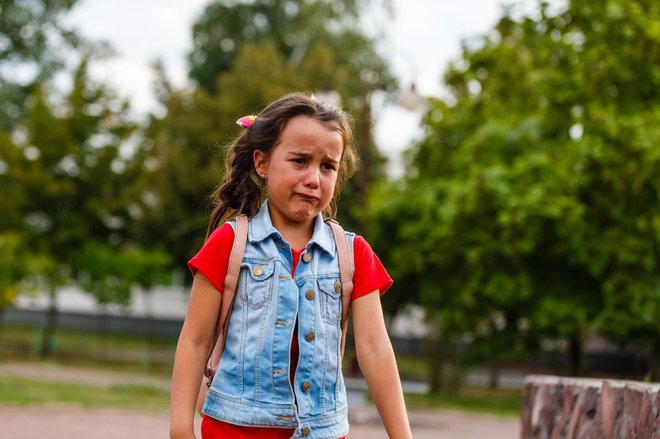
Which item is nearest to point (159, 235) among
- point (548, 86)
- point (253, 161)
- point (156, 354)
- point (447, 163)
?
point (156, 354)

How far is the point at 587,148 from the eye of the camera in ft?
61.3

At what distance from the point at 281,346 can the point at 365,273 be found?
341mm

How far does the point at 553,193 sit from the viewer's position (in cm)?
1853

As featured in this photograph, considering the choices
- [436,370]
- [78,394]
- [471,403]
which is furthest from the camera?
[436,370]

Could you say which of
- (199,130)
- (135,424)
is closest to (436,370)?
(199,130)

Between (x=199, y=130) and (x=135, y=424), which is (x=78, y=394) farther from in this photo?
(x=199, y=130)

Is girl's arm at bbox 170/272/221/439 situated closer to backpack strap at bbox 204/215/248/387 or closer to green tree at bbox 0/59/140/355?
backpack strap at bbox 204/215/248/387

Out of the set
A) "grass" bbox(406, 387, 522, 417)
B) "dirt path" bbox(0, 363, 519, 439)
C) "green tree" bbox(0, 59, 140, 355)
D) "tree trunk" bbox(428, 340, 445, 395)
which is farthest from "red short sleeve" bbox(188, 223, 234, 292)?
"green tree" bbox(0, 59, 140, 355)

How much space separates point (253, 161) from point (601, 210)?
1702 centimetres

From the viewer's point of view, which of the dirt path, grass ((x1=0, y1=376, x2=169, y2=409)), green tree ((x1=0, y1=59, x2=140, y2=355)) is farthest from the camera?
green tree ((x1=0, y1=59, x2=140, y2=355))

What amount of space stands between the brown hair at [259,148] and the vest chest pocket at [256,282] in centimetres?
25

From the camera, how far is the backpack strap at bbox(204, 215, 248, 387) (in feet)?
9.31

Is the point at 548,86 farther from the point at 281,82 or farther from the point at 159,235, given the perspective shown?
the point at 159,235

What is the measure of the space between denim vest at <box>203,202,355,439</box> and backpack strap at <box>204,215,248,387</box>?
0.06ft
